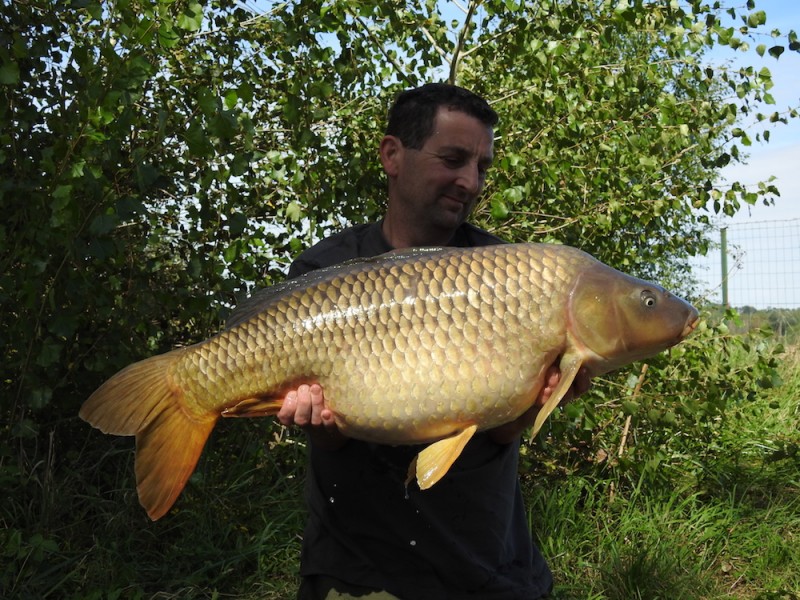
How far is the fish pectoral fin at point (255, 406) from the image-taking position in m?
1.54

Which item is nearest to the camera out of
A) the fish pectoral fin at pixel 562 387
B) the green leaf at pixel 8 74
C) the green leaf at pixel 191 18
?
the fish pectoral fin at pixel 562 387

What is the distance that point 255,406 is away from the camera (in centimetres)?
155

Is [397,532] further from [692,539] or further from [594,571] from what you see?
[692,539]

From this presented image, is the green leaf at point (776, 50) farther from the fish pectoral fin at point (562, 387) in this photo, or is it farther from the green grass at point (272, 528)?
the fish pectoral fin at point (562, 387)

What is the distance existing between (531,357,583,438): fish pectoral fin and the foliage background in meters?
1.07

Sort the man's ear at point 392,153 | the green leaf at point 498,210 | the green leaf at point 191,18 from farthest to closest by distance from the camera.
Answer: the green leaf at point 498,210 → the green leaf at point 191,18 → the man's ear at point 392,153

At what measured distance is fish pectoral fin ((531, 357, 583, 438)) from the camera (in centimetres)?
141

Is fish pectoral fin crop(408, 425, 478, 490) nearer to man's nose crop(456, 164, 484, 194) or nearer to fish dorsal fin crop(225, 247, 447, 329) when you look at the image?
fish dorsal fin crop(225, 247, 447, 329)

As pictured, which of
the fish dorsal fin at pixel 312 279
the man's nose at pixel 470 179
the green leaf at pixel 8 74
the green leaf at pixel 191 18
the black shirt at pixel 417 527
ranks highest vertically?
the green leaf at pixel 191 18

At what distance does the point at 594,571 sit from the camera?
2.91 meters

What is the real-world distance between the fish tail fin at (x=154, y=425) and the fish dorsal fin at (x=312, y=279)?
0.55 feet

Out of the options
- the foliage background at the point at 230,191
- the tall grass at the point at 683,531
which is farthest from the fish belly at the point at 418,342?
the tall grass at the point at 683,531

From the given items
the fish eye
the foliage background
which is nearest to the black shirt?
the fish eye

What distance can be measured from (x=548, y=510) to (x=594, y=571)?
32 cm
